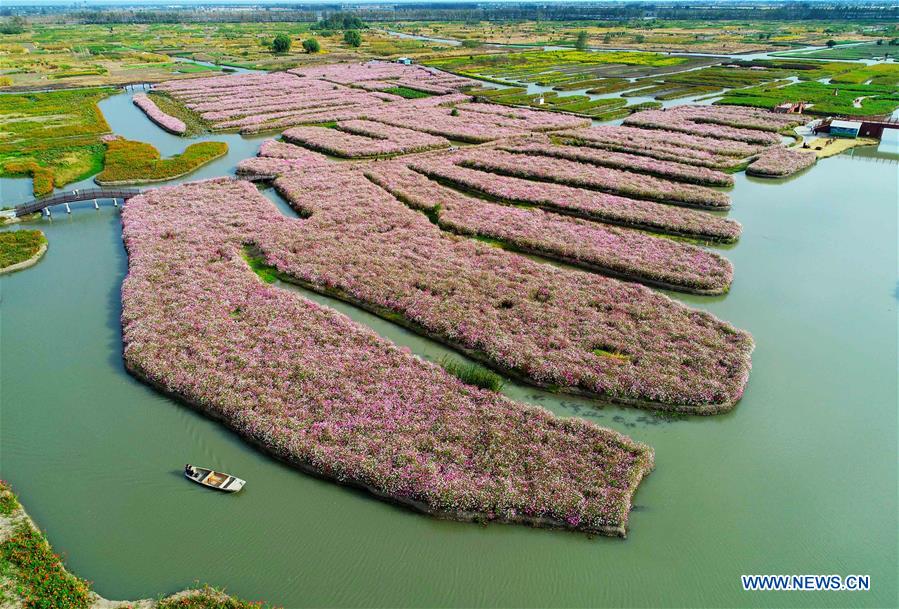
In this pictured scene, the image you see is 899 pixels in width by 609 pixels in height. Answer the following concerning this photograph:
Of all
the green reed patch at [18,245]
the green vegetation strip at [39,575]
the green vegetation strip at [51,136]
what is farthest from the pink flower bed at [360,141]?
the green vegetation strip at [39,575]

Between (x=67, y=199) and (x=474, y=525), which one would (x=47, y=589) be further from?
(x=67, y=199)

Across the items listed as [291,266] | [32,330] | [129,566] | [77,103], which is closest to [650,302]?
[291,266]

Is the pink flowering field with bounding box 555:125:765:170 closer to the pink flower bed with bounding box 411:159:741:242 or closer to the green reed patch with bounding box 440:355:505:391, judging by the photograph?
the pink flower bed with bounding box 411:159:741:242

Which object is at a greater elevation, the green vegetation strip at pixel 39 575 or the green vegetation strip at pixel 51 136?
the green vegetation strip at pixel 51 136

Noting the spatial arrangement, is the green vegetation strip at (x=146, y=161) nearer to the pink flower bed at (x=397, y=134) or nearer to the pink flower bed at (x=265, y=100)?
the pink flower bed at (x=265, y=100)

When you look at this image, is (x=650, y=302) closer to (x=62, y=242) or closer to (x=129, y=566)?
(x=129, y=566)

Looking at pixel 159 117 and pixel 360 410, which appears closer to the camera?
pixel 360 410

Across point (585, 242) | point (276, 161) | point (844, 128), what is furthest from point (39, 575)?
point (844, 128)
